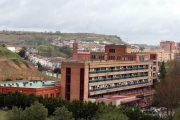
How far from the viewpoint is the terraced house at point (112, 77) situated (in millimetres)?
52250

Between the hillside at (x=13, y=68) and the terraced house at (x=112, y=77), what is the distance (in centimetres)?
1990

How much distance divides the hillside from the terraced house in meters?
19.9

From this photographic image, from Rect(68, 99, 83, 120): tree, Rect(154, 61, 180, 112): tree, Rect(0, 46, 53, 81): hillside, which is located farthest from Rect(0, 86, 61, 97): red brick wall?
Rect(0, 46, 53, 81): hillside

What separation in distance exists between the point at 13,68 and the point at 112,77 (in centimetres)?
3805

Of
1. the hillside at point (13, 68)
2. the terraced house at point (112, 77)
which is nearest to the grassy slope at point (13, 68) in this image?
the hillside at point (13, 68)

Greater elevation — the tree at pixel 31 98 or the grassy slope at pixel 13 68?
the grassy slope at pixel 13 68

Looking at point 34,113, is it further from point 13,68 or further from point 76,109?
point 13,68

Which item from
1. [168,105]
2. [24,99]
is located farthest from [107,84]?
[24,99]

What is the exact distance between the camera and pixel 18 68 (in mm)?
89062

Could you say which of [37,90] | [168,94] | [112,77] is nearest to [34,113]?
[37,90]

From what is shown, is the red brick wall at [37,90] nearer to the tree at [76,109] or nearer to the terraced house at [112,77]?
the terraced house at [112,77]

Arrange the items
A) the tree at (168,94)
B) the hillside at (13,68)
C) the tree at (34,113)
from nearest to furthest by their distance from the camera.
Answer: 1. the tree at (34,113)
2. the tree at (168,94)
3. the hillside at (13,68)

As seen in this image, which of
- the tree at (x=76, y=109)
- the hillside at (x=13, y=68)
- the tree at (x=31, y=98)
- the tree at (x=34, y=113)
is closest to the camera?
the tree at (x=34, y=113)

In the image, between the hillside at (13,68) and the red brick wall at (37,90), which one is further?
the hillside at (13,68)
